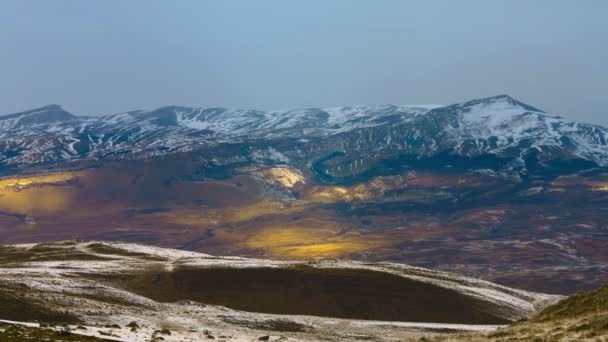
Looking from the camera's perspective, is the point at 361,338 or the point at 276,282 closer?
the point at 361,338

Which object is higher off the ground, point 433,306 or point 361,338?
point 361,338

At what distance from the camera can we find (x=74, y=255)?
350 ft

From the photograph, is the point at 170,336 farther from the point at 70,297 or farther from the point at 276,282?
the point at 276,282

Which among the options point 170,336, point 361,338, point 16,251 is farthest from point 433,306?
point 16,251

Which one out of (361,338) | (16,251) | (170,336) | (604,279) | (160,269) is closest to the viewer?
(170,336)

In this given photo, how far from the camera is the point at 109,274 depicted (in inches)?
3334

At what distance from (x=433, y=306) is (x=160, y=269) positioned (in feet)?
134

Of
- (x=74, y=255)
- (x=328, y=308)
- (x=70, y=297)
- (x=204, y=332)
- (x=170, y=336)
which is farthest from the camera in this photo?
(x=74, y=255)

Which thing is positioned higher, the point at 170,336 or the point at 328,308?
the point at 170,336

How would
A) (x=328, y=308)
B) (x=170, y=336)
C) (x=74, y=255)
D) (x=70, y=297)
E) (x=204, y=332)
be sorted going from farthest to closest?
(x=74, y=255) → (x=328, y=308) → (x=70, y=297) → (x=204, y=332) → (x=170, y=336)

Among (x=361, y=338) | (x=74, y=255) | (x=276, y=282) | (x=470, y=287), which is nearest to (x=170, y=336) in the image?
(x=361, y=338)

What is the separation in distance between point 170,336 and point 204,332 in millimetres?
6059

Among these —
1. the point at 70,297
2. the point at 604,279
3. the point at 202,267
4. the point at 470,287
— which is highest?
the point at 70,297

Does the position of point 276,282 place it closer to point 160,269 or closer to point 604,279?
point 160,269
